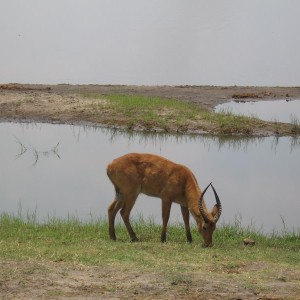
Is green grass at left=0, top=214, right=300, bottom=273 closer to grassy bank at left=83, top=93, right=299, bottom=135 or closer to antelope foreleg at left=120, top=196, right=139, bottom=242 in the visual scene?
antelope foreleg at left=120, top=196, right=139, bottom=242

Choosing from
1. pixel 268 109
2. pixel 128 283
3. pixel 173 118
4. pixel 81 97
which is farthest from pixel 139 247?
pixel 268 109

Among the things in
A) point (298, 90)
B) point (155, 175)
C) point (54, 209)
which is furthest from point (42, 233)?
point (298, 90)

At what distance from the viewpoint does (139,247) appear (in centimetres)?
1030

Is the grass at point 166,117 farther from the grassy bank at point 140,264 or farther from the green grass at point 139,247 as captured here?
the grassy bank at point 140,264

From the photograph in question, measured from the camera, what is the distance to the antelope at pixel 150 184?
452 inches

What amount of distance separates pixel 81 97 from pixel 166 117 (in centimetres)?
409

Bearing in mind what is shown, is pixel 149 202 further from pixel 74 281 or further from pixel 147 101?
pixel 147 101

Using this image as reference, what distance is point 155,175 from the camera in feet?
38.3

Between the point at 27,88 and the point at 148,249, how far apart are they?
69.9 feet

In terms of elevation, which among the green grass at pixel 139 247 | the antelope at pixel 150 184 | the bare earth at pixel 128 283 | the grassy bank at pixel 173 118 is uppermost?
the grassy bank at pixel 173 118

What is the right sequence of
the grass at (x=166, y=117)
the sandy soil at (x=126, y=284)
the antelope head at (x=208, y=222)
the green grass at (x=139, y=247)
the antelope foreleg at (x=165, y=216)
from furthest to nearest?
the grass at (x=166, y=117), the antelope foreleg at (x=165, y=216), the antelope head at (x=208, y=222), the green grass at (x=139, y=247), the sandy soil at (x=126, y=284)

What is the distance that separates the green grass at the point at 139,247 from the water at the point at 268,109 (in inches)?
528

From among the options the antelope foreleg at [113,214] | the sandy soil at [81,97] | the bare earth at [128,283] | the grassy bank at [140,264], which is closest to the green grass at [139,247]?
the grassy bank at [140,264]

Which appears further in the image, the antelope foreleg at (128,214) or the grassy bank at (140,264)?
the antelope foreleg at (128,214)
